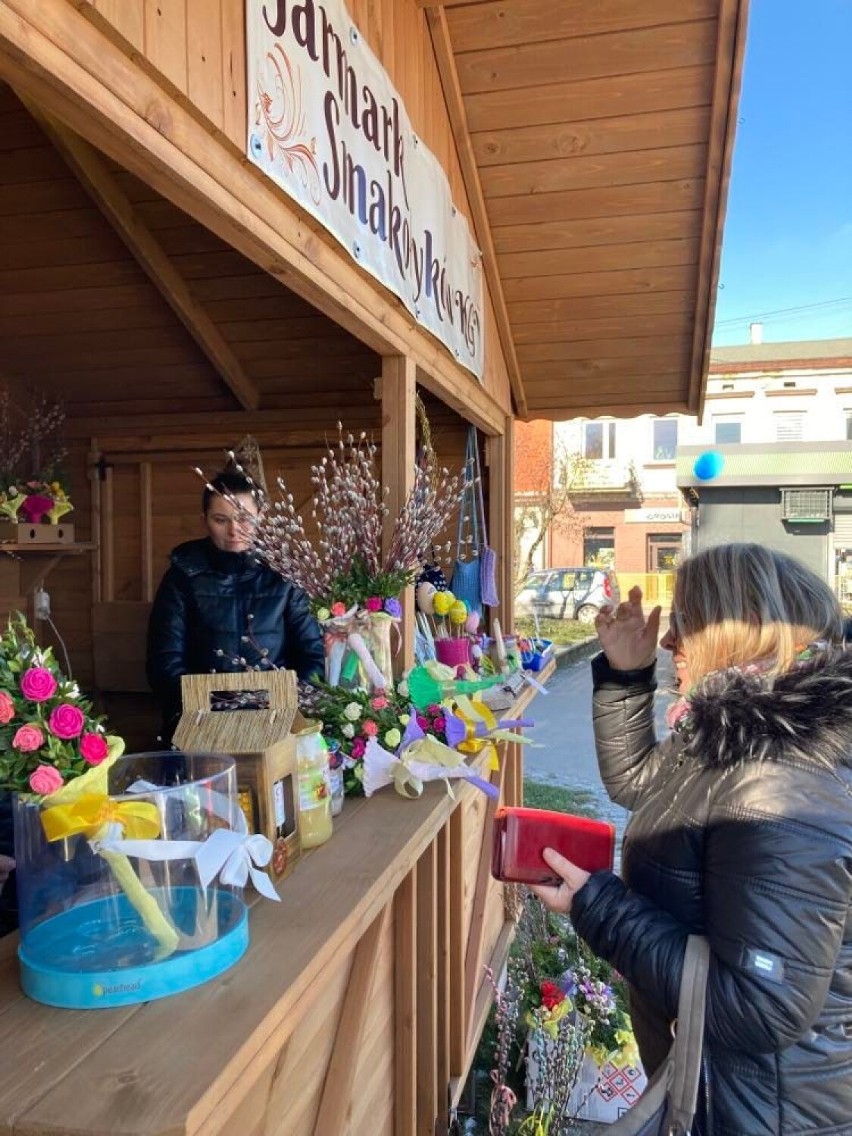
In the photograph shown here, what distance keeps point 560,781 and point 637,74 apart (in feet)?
18.7

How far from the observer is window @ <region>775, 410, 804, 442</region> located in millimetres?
26578

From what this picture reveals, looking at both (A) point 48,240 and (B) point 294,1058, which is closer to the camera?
(B) point 294,1058

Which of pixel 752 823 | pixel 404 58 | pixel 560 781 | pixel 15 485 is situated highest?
pixel 404 58

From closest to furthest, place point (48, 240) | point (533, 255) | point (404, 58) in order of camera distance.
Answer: point (404, 58) < point (48, 240) < point (533, 255)

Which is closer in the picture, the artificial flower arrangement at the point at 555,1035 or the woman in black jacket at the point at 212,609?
the woman in black jacket at the point at 212,609

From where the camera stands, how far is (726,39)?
272 centimetres

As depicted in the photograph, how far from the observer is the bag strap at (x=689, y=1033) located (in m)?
1.25

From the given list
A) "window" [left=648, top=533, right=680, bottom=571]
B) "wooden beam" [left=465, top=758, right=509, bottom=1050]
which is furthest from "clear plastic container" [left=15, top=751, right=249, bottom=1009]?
"window" [left=648, top=533, right=680, bottom=571]

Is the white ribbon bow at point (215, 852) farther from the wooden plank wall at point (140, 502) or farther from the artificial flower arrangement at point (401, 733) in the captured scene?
the wooden plank wall at point (140, 502)

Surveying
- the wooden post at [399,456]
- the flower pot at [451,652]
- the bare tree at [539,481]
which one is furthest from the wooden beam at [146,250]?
the bare tree at [539,481]

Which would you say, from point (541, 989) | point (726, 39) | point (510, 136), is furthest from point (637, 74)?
point (541, 989)

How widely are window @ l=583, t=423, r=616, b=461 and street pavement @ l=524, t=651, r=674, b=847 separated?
631 inches

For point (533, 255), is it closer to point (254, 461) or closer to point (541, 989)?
point (254, 461)

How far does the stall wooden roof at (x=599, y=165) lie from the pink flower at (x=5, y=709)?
265cm
